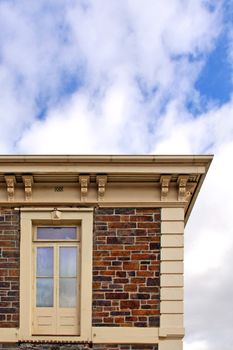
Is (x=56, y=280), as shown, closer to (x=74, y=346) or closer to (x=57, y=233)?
(x=57, y=233)

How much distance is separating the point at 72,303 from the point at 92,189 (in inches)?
85.8

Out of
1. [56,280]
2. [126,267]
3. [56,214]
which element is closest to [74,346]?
[56,280]

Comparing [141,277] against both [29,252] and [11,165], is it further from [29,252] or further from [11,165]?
[11,165]

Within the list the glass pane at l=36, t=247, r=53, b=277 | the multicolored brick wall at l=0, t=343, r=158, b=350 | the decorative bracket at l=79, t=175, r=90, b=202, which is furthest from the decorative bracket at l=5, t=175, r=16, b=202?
the multicolored brick wall at l=0, t=343, r=158, b=350

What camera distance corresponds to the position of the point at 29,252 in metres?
16.0

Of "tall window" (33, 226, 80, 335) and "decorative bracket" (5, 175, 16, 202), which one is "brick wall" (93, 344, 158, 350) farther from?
"decorative bracket" (5, 175, 16, 202)

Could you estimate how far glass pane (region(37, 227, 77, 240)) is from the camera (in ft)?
53.3

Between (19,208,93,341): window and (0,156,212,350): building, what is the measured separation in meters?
0.02

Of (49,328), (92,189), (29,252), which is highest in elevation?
(92,189)

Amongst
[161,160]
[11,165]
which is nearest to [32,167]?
[11,165]

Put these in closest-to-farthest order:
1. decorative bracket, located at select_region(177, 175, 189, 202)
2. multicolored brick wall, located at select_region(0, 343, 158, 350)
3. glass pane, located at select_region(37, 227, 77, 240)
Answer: multicolored brick wall, located at select_region(0, 343, 158, 350) → decorative bracket, located at select_region(177, 175, 189, 202) → glass pane, located at select_region(37, 227, 77, 240)

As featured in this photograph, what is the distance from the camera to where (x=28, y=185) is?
16078 mm

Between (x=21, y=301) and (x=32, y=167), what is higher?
(x=32, y=167)

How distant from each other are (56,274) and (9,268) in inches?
35.2
